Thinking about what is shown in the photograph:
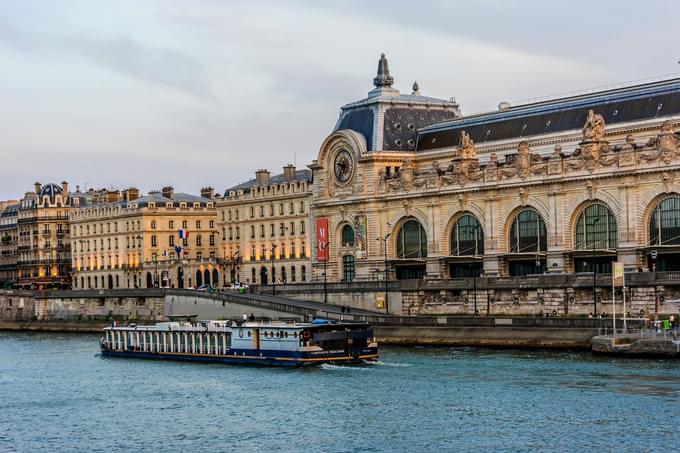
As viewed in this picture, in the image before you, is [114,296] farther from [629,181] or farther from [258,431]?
[258,431]

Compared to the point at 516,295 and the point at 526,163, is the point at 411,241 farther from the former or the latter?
the point at 516,295

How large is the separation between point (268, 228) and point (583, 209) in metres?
47.6

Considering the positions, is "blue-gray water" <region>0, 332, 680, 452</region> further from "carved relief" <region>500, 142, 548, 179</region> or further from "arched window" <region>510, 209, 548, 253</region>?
"carved relief" <region>500, 142, 548, 179</region>

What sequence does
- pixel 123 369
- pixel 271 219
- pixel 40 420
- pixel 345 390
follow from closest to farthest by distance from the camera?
pixel 40 420 → pixel 345 390 → pixel 123 369 → pixel 271 219

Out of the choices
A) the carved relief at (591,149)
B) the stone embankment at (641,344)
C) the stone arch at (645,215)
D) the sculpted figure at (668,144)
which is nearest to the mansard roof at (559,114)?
the carved relief at (591,149)

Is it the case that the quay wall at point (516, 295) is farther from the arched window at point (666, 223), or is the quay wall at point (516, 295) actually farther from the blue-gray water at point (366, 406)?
the blue-gray water at point (366, 406)

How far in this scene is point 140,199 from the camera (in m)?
158

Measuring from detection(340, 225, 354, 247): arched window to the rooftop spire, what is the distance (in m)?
14.0

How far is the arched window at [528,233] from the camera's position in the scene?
10469 centimetres

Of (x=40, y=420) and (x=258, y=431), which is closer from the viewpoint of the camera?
(x=258, y=431)

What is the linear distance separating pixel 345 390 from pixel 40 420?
48.0 feet

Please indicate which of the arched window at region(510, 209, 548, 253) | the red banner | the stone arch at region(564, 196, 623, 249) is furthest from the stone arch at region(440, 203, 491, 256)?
the red banner

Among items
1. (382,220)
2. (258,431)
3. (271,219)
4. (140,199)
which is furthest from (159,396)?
(140,199)

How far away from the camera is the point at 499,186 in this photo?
10681 centimetres
